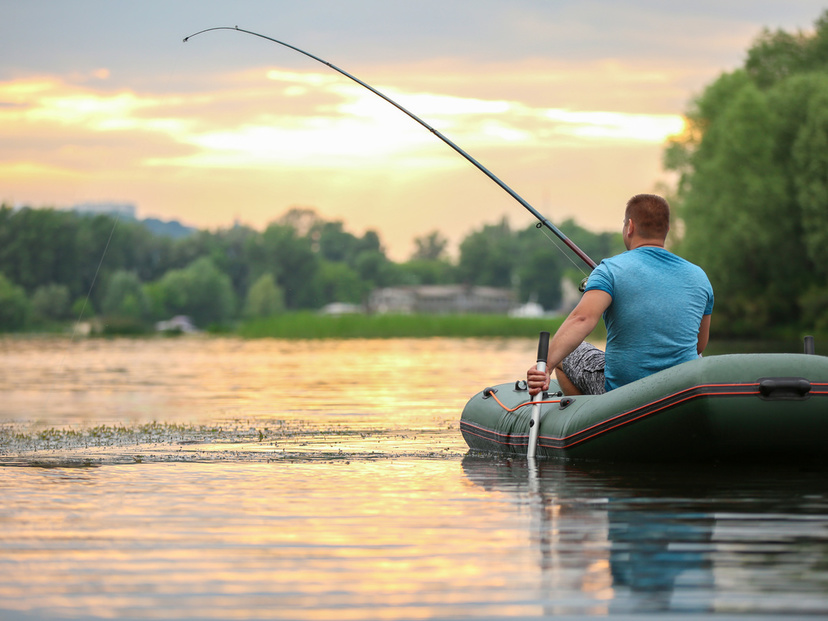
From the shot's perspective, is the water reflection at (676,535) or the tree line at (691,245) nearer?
the water reflection at (676,535)

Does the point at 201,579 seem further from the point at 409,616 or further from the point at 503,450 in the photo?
the point at 503,450

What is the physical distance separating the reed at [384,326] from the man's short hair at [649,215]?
42652 mm

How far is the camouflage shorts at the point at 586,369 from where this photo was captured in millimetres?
7230

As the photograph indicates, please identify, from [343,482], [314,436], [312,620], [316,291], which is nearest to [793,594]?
[312,620]

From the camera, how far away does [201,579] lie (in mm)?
3891

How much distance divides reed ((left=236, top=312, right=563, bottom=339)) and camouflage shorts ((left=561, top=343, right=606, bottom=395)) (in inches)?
1644

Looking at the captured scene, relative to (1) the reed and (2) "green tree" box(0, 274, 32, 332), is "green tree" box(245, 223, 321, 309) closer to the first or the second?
(2) "green tree" box(0, 274, 32, 332)

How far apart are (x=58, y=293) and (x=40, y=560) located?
6596 centimetres

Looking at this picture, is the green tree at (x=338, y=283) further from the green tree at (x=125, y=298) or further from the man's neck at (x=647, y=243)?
the man's neck at (x=647, y=243)

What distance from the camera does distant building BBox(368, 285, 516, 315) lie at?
157m

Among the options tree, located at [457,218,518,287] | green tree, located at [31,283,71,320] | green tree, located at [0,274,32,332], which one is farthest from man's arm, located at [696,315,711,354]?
tree, located at [457,218,518,287]

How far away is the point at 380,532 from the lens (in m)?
4.75

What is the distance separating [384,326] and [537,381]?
4664cm

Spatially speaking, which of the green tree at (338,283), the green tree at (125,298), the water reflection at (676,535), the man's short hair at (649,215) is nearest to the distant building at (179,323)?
the green tree at (338,283)
